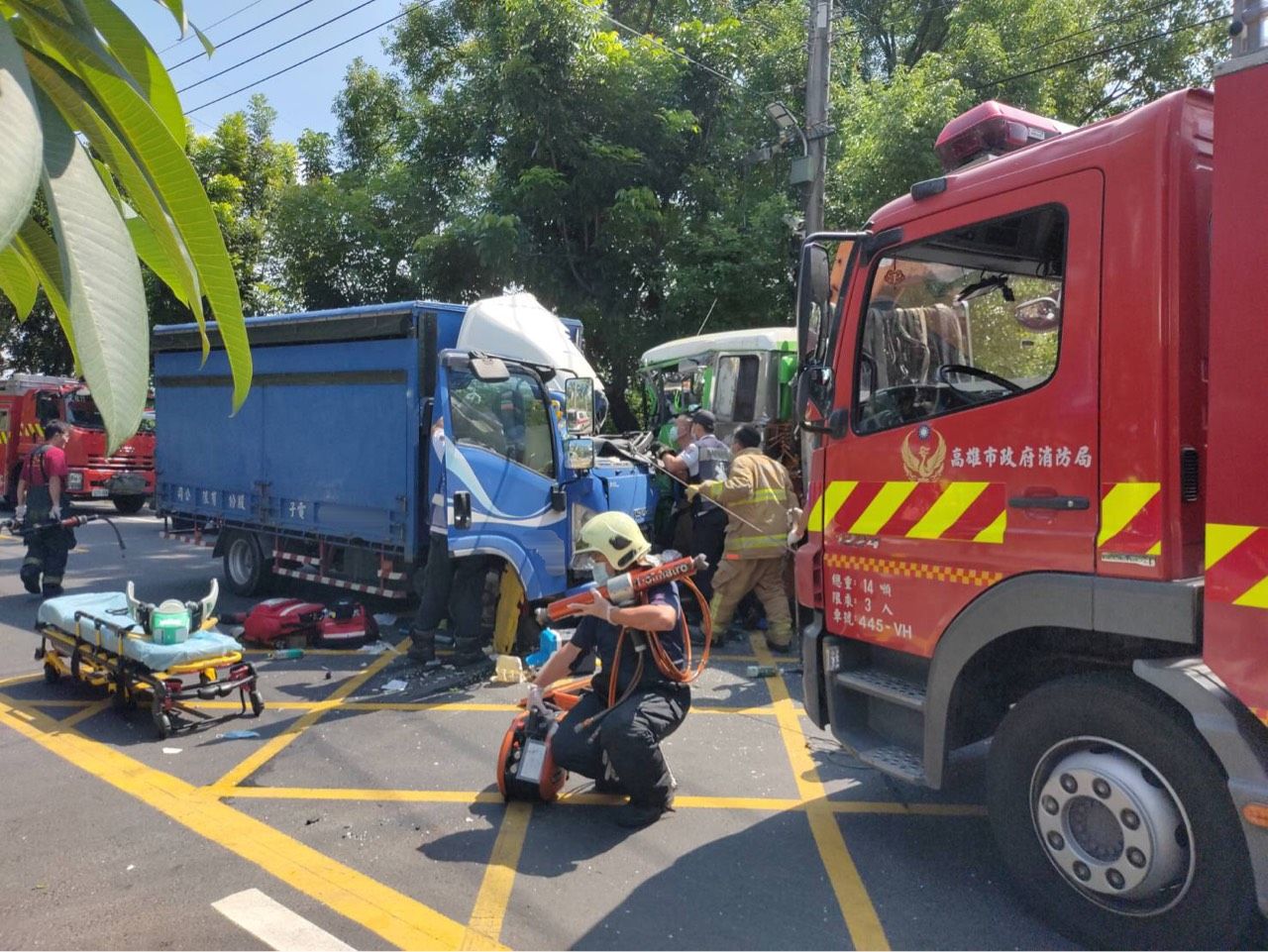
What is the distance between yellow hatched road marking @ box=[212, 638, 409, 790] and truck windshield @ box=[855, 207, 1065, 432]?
3.64 m

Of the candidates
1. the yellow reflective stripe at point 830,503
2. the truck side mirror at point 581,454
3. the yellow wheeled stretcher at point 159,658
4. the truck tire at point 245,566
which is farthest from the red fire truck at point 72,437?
the yellow reflective stripe at point 830,503

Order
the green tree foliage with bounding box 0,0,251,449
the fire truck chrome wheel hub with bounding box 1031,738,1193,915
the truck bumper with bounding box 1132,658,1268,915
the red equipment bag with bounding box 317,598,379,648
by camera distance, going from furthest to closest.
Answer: the red equipment bag with bounding box 317,598,379,648
the fire truck chrome wheel hub with bounding box 1031,738,1193,915
the truck bumper with bounding box 1132,658,1268,915
the green tree foliage with bounding box 0,0,251,449

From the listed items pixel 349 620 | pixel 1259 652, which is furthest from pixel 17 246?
pixel 349 620

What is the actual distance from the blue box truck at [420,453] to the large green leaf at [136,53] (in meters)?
5.79

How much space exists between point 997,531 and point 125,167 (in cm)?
301

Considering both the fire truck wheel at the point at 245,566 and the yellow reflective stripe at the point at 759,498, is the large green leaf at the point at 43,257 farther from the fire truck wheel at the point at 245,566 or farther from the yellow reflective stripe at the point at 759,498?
the fire truck wheel at the point at 245,566

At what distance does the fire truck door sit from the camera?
10.5 ft

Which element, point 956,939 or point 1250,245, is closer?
point 1250,245

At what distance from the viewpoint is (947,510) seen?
353cm

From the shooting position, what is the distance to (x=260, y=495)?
8.95m

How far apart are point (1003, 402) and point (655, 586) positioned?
1716 millimetres

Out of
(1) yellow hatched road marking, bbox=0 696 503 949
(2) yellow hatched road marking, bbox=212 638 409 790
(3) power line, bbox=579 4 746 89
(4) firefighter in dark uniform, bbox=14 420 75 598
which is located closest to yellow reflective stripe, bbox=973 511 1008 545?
(1) yellow hatched road marking, bbox=0 696 503 949

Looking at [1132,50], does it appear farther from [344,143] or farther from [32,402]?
[32,402]

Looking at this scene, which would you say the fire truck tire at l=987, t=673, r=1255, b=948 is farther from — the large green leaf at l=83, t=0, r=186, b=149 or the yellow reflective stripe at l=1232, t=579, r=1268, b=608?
the large green leaf at l=83, t=0, r=186, b=149
